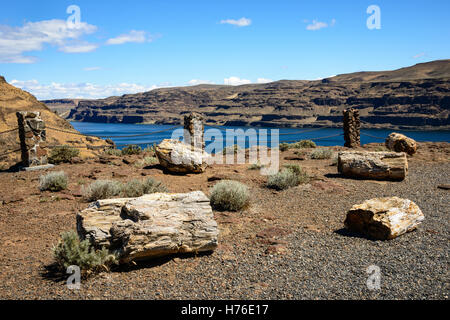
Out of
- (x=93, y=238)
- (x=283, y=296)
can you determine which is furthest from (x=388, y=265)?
(x=93, y=238)

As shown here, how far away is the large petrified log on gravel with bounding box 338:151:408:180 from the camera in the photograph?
840 centimetres

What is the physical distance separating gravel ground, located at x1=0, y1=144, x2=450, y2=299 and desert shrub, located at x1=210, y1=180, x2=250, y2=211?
0.29 m

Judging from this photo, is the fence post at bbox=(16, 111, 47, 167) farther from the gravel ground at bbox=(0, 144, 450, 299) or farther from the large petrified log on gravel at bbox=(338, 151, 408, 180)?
the large petrified log on gravel at bbox=(338, 151, 408, 180)

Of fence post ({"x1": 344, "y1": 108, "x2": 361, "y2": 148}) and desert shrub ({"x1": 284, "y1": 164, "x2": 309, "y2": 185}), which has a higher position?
fence post ({"x1": 344, "y1": 108, "x2": 361, "y2": 148})

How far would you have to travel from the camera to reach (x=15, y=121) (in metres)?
17.0

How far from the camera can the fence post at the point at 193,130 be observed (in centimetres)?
1013

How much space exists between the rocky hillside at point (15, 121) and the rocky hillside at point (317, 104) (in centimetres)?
4962

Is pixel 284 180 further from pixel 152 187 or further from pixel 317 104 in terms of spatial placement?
pixel 317 104

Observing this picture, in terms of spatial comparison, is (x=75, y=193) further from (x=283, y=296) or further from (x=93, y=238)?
(x=283, y=296)

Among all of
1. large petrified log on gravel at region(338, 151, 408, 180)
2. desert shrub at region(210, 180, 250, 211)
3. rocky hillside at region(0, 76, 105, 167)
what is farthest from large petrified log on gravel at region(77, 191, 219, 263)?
rocky hillside at region(0, 76, 105, 167)

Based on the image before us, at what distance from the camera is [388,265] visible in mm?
3820

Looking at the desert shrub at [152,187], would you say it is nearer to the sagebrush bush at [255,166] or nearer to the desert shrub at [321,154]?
the sagebrush bush at [255,166]

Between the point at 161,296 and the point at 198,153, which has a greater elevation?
the point at 198,153

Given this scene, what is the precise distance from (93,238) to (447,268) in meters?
4.32
